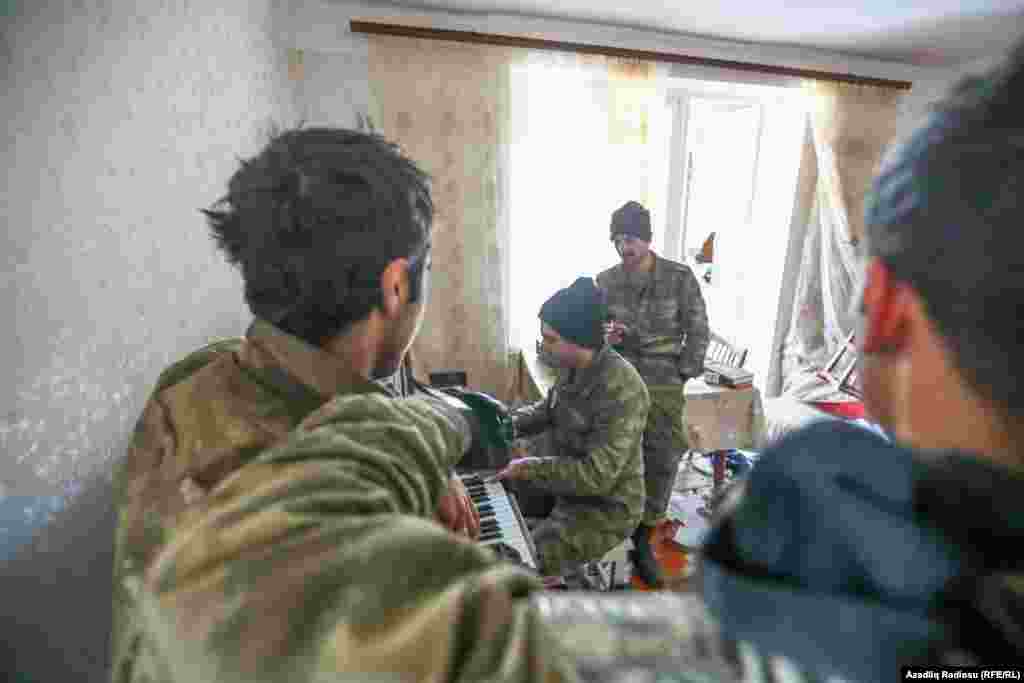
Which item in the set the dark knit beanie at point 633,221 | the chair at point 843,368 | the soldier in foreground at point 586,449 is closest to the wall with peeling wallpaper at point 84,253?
the soldier in foreground at point 586,449

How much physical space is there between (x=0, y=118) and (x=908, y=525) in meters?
0.89

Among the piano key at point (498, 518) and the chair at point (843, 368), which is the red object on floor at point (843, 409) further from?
the piano key at point (498, 518)

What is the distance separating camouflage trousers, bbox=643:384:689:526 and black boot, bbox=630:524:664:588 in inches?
3.7

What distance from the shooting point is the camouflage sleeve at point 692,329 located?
2.35 meters

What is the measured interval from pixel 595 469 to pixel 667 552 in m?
1.20

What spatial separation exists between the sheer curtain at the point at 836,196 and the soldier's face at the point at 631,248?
5.11ft

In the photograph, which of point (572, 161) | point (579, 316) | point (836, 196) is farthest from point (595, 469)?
point (836, 196)

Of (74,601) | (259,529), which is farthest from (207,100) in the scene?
(259,529)

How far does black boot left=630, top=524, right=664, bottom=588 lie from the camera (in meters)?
2.13

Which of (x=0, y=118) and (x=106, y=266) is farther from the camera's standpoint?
(x=106, y=266)

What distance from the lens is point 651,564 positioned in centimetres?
214

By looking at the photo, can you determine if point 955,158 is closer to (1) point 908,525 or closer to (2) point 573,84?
(1) point 908,525

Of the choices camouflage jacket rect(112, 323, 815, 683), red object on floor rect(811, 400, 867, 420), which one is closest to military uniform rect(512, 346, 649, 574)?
camouflage jacket rect(112, 323, 815, 683)

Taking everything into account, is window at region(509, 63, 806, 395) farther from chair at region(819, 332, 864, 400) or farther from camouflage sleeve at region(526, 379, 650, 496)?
camouflage sleeve at region(526, 379, 650, 496)
